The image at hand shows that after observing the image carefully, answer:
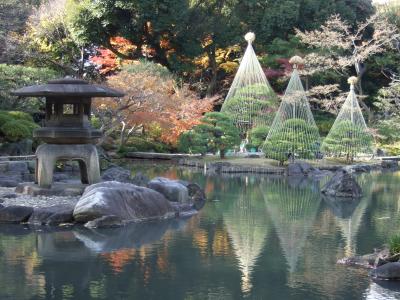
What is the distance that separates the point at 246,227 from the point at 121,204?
2303 millimetres

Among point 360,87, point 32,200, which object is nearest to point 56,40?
point 360,87

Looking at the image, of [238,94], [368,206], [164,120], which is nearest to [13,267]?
[368,206]

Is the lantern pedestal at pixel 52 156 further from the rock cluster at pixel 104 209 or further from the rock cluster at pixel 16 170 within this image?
the rock cluster at pixel 16 170

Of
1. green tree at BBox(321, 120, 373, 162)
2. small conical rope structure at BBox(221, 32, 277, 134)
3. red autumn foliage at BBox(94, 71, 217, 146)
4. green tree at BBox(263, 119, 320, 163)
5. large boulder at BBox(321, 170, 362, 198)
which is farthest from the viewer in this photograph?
small conical rope structure at BBox(221, 32, 277, 134)

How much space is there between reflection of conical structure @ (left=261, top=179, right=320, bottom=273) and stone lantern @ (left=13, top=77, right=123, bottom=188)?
159 inches

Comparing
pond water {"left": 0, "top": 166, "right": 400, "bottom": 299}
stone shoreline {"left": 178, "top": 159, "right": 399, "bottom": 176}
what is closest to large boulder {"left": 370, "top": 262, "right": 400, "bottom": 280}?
pond water {"left": 0, "top": 166, "right": 400, "bottom": 299}

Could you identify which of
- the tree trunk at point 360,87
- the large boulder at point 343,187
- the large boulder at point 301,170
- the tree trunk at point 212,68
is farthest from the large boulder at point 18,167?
the tree trunk at point 360,87

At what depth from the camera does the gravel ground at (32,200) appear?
12.5 meters

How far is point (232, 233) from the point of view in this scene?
446 inches

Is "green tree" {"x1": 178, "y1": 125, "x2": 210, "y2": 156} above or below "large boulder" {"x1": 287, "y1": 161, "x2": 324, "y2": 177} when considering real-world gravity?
above

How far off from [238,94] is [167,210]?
15.2 m

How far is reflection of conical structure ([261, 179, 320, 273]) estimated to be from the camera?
10.3 m

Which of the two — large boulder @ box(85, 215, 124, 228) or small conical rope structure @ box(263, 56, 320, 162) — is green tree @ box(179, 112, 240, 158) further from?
large boulder @ box(85, 215, 124, 228)

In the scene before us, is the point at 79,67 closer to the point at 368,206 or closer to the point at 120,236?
the point at 368,206
